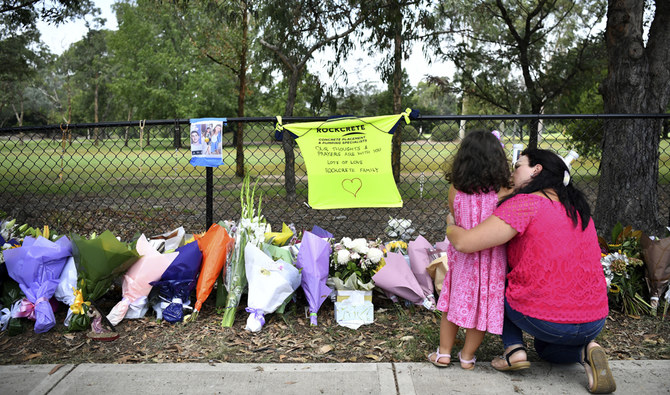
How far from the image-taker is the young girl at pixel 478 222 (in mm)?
2590

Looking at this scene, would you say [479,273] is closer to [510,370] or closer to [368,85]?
[510,370]

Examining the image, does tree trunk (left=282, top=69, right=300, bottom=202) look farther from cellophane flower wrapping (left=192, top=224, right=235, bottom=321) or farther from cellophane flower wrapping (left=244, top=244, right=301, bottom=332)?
cellophane flower wrapping (left=244, top=244, right=301, bottom=332)

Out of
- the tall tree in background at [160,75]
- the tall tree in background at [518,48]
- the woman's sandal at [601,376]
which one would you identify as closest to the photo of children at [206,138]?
the woman's sandal at [601,376]

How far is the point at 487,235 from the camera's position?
8.08 feet

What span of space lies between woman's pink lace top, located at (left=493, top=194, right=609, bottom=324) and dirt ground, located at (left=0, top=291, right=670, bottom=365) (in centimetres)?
58

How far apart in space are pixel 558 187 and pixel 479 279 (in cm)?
59

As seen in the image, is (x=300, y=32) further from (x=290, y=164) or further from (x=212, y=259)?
(x=212, y=259)

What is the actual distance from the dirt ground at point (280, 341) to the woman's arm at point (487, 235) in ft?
2.68

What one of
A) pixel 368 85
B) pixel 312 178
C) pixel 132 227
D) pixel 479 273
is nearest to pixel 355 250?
pixel 312 178

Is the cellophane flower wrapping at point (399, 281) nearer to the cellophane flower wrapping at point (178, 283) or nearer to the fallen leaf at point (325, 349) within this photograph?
the fallen leaf at point (325, 349)

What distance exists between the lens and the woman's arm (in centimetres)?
246

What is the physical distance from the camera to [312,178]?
3.93m

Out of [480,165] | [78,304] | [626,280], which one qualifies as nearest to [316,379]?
[480,165]

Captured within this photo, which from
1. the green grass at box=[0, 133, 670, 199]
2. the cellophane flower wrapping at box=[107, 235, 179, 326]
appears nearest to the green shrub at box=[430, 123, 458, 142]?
the green grass at box=[0, 133, 670, 199]
